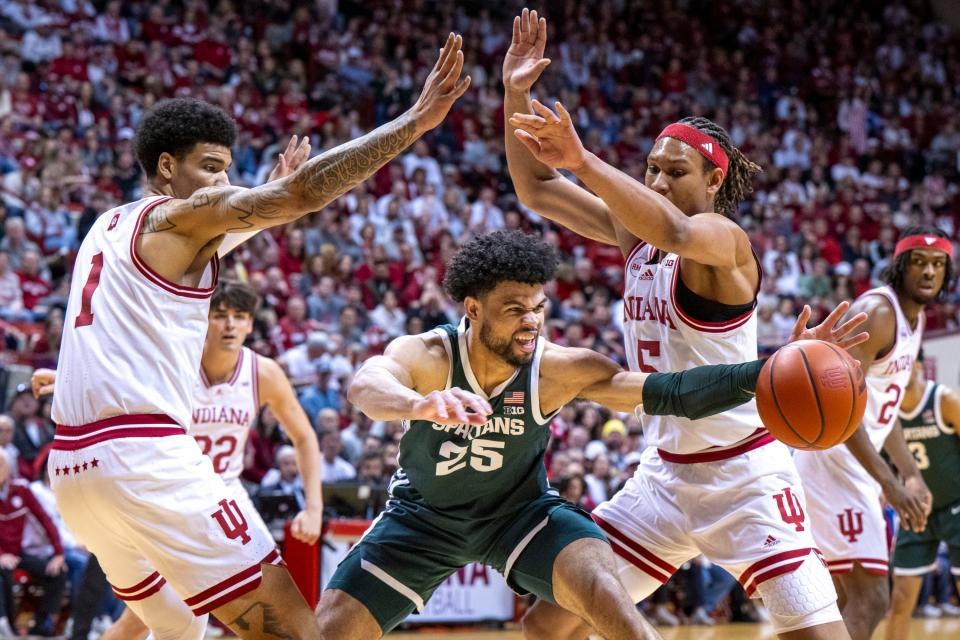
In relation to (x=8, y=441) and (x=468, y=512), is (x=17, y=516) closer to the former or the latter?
(x=8, y=441)

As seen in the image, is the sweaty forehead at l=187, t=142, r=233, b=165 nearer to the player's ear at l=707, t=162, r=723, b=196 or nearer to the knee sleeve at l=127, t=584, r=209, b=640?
the knee sleeve at l=127, t=584, r=209, b=640

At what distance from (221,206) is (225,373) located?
263cm

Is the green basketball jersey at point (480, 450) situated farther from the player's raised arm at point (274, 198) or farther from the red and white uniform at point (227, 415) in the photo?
→ the red and white uniform at point (227, 415)

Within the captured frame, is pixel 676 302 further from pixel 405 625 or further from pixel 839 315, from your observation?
pixel 405 625

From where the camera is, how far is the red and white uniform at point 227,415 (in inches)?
247

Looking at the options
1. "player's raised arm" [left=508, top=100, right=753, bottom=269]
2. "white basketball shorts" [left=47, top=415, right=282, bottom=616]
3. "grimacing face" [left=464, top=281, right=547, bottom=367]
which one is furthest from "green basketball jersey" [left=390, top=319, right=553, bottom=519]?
"white basketball shorts" [left=47, top=415, right=282, bottom=616]

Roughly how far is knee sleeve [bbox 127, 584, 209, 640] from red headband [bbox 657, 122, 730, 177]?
269cm

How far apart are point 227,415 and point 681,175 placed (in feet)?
9.59

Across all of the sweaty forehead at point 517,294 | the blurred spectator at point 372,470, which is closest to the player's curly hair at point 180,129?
the sweaty forehead at point 517,294

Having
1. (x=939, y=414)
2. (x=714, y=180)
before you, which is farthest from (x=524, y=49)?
(x=939, y=414)

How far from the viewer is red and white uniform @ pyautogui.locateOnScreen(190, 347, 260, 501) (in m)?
6.27

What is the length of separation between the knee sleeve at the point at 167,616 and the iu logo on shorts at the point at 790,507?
7.38ft

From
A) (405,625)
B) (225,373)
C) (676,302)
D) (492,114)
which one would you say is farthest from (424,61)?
(676,302)

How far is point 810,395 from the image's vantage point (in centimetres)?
398
